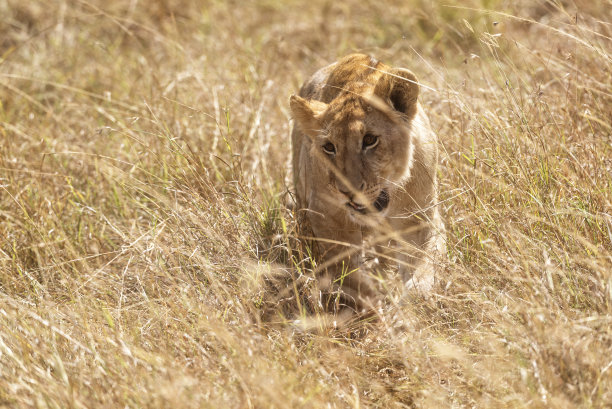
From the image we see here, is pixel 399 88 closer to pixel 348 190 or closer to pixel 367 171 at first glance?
pixel 367 171

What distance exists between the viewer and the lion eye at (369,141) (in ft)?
12.6

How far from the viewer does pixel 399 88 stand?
386cm

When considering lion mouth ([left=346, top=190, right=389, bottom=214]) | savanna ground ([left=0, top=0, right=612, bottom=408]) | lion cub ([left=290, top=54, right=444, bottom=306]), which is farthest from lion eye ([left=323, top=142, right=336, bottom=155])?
savanna ground ([left=0, top=0, right=612, bottom=408])

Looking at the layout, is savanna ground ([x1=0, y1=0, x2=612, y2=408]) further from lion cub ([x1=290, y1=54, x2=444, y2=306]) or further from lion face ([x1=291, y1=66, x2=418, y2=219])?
lion face ([x1=291, y1=66, x2=418, y2=219])

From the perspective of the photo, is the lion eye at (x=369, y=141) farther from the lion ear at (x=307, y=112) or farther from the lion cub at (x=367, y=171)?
the lion ear at (x=307, y=112)

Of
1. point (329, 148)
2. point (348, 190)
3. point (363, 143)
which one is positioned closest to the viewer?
point (348, 190)

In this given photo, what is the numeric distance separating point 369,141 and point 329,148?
0.23 metres

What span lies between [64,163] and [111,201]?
1.98 feet

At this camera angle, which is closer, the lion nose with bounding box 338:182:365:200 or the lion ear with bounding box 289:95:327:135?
the lion nose with bounding box 338:182:365:200

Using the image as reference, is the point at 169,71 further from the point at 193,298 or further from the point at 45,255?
the point at 193,298

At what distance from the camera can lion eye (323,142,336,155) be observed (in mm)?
3912

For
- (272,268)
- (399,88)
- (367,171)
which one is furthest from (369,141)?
(272,268)

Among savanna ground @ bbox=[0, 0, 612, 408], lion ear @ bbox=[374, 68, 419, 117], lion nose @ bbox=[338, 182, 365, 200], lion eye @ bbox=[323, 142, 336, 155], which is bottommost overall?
savanna ground @ bbox=[0, 0, 612, 408]

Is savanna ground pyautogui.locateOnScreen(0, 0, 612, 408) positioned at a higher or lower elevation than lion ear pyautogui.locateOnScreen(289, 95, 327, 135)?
lower
